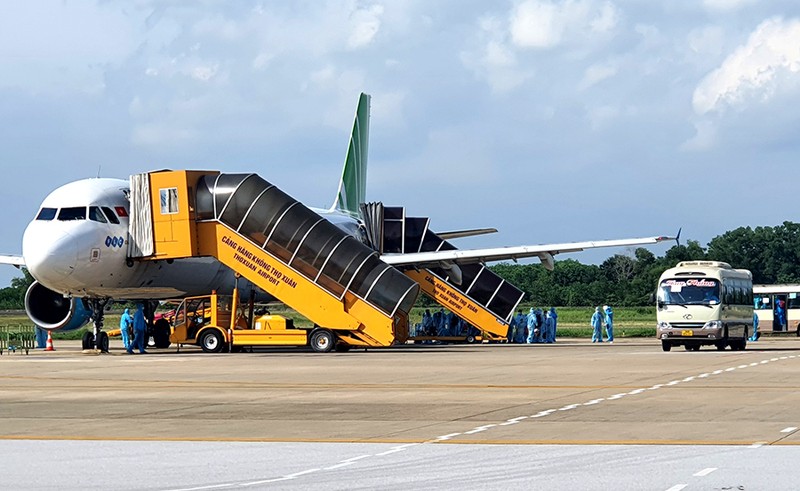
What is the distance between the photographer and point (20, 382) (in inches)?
967

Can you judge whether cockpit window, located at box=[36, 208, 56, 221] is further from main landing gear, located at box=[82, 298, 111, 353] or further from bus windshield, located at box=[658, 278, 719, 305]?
bus windshield, located at box=[658, 278, 719, 305]

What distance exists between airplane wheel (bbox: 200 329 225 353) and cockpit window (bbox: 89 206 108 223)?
4619mm

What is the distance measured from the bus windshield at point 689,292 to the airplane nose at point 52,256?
58.8ft

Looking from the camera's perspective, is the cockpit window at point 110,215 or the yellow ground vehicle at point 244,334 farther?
the yellow ground vehicle at point 244,334

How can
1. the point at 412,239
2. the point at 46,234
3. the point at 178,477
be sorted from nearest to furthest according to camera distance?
the point at 178,477 < the point at 46,234 < the point at 412,239

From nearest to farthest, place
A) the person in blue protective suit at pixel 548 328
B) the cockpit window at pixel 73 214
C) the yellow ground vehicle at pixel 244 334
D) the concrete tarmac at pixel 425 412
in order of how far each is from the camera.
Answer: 1. the concrete tarmac at pixel 425 412
2. the cockpit window at pixel 73 214
3. the yellow ground vehicle at pixel 244 334
4. the person in blue protective suit at pixel 548 328

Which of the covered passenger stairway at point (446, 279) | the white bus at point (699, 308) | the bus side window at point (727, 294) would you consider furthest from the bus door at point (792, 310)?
the bus side window at point (727, 294)

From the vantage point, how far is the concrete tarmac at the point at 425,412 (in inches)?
490

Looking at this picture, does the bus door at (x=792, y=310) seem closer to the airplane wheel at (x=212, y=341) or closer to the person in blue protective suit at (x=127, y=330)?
the airplane wheel at (x=212, y=341)

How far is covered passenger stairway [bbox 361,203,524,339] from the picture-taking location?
4847 centimetres

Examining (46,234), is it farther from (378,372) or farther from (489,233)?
(489,233)

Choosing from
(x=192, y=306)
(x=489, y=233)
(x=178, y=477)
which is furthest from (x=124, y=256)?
(x=178, y=477)

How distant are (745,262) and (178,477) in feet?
437

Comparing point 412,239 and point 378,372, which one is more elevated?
point 412,239
